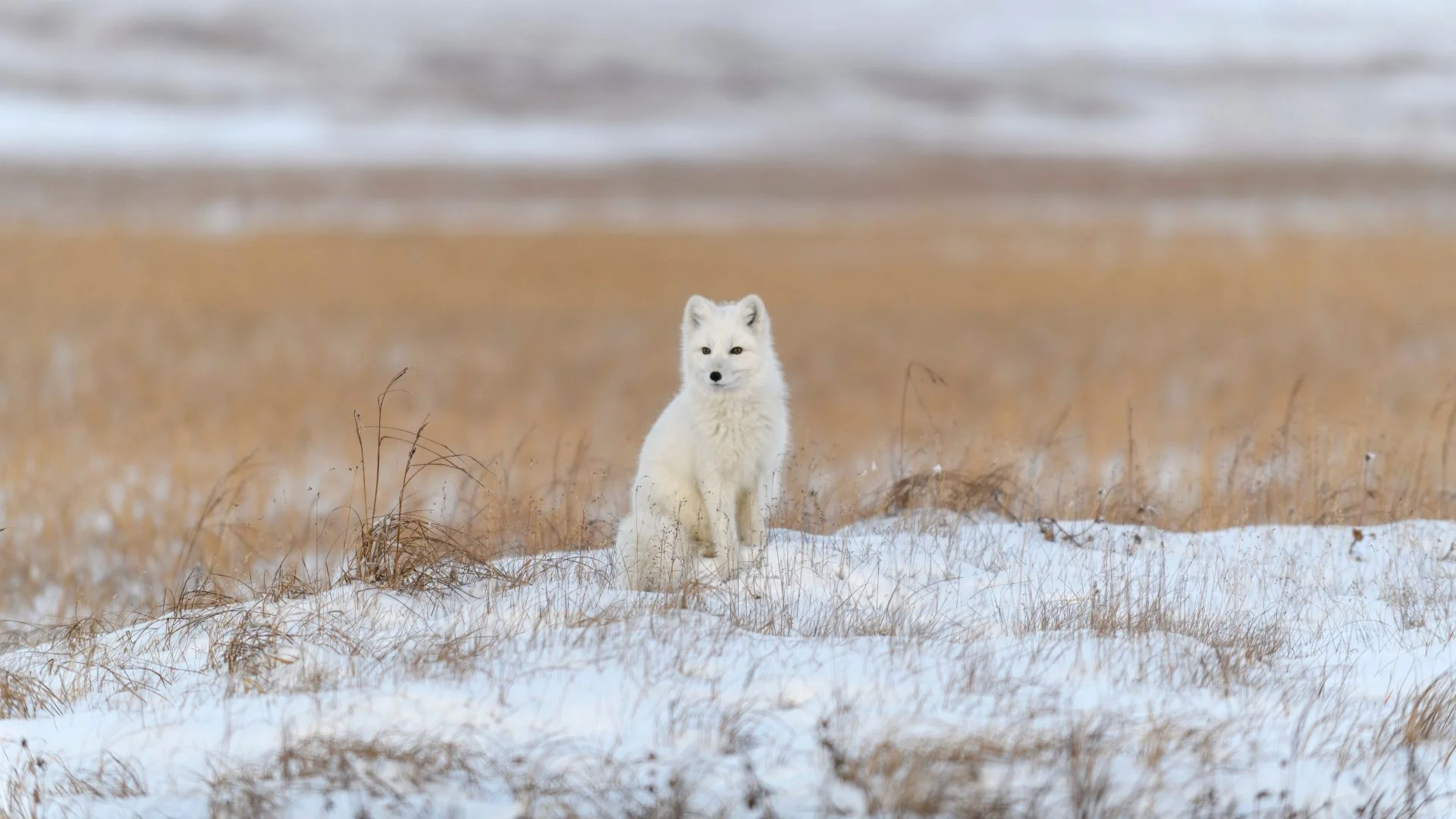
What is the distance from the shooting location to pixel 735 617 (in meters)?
5.28

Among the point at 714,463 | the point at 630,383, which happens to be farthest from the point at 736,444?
the point at 630,383

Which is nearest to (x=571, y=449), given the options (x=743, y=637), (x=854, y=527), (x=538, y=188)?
(x=854, y=527)

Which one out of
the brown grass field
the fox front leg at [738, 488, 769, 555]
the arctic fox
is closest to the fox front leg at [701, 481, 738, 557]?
the arctic fox

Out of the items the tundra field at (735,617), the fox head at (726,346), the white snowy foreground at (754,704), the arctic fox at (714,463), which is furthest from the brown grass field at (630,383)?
the white snowy foreground at (754,704)

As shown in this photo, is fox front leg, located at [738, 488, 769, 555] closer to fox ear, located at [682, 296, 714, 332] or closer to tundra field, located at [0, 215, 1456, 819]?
tundra field, located at [0, 215, 1456, 819]

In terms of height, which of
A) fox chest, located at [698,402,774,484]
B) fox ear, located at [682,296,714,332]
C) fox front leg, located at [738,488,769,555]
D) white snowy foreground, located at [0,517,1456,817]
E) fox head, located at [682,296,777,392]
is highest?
fox ear, located at [682,296,714,332]

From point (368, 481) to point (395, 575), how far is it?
6699 millimetres

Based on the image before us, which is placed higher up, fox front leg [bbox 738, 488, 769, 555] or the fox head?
the fox head

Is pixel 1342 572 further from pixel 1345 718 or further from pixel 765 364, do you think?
pixel 765 364

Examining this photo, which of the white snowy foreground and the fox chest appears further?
the fox chest

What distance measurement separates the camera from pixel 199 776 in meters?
4.34

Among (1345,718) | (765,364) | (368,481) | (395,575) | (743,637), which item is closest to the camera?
(1345,718)

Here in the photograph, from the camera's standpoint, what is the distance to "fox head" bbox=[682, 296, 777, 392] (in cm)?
628

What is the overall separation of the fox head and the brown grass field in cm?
134
